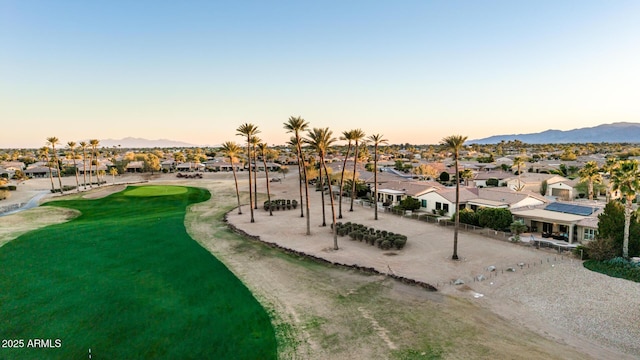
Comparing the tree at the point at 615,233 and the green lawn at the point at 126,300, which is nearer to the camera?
the green lawn at the point at 126,300

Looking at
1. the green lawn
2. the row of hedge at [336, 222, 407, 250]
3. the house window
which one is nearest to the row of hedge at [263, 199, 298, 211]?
the green lawn

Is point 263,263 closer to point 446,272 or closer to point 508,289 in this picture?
point 446,272

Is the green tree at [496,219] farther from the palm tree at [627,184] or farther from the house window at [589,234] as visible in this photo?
the palm tree at [627,184]

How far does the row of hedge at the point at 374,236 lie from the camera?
101ft

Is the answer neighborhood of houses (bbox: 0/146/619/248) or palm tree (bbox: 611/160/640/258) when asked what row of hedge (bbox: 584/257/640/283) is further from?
neighborhood of houses (bbox: 0/146/619/248)

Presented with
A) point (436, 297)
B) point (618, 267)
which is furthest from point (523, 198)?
point (436, 297)

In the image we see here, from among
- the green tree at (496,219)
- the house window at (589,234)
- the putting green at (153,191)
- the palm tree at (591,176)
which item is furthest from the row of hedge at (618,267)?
the putting green at (153,191)

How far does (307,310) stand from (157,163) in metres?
111

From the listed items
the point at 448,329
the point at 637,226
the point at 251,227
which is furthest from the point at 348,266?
the point at 637,226

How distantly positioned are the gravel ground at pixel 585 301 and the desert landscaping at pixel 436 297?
53 millimetres

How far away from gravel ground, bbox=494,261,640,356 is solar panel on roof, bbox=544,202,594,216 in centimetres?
1242

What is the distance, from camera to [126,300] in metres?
20.5

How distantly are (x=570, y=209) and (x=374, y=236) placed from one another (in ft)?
67.5

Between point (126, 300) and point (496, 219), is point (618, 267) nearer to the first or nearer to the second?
point (496, 219)
